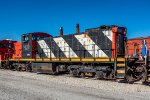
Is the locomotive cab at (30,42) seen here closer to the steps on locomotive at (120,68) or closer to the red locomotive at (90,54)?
the red locomotive at (90,54)

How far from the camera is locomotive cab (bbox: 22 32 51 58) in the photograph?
2316cm

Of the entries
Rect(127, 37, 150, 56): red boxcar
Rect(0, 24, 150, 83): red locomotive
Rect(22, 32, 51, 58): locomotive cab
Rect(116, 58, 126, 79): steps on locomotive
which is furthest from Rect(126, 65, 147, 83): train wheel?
Rect(22, 32, 51, 58): locomotive cab

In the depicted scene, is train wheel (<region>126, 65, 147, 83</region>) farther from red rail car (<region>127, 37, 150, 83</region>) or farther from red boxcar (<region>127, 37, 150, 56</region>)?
red boxcar (<region>127, 37, 150, 56</region>)

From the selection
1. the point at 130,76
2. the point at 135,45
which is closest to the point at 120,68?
the point at 130,76

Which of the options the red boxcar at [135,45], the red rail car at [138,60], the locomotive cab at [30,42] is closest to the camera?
the red rail car at [138,60]

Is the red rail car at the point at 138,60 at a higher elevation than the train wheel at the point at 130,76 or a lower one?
higher

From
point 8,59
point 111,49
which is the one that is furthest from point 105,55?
point 8,59

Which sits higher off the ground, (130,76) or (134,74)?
(134,74)

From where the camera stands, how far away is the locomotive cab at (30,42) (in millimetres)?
23156

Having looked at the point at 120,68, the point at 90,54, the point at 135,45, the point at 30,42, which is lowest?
the point at 120,68

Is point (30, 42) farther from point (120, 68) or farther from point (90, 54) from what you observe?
point (120, 68)

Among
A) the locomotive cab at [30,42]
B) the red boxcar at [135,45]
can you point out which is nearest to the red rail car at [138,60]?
the red boxcar at [135,45]

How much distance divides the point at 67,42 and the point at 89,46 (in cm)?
240

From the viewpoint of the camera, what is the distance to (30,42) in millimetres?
23234
